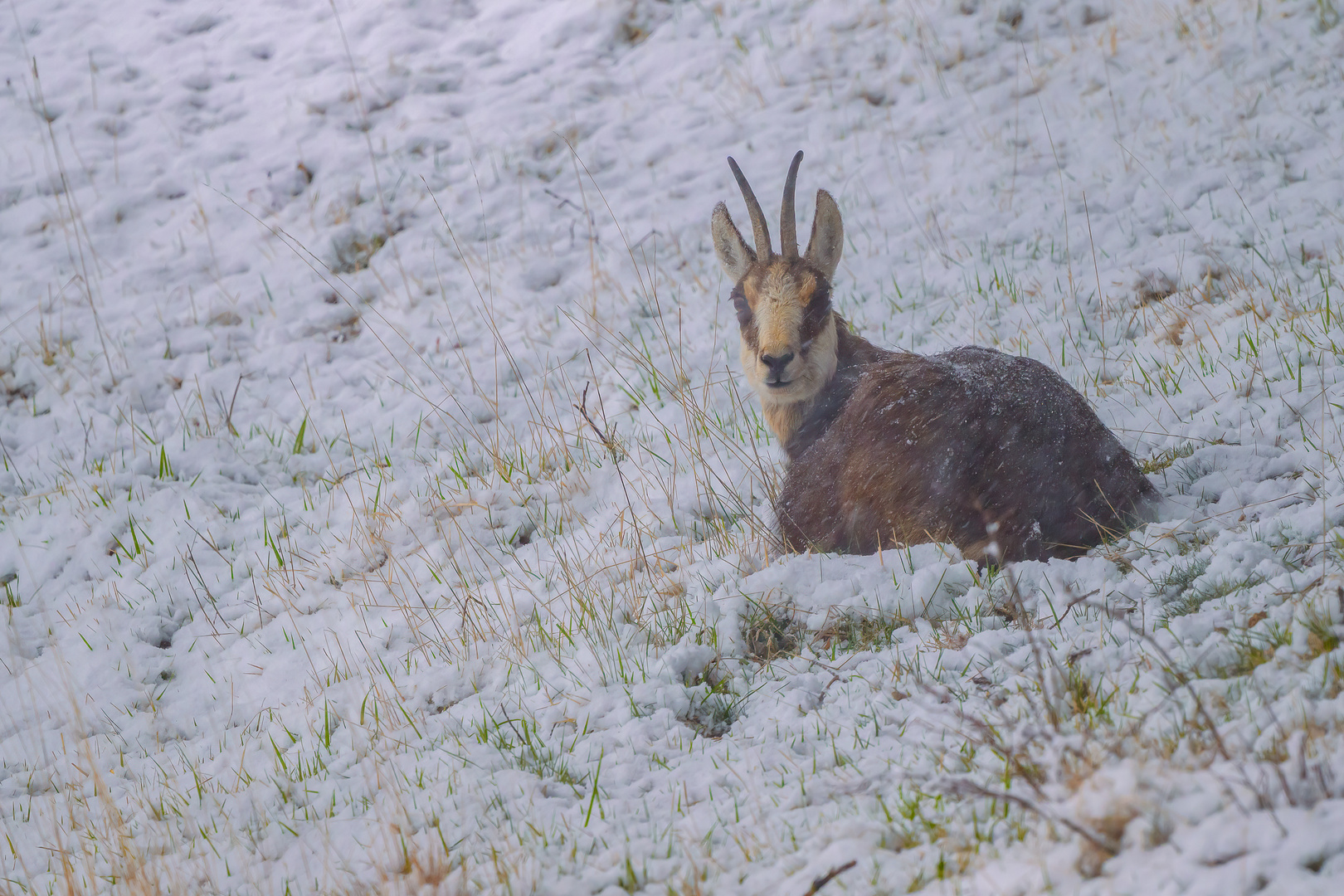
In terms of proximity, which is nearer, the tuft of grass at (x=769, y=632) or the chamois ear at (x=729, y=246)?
the tuft of grass at (x=769, y=632)

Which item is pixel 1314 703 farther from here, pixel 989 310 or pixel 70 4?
pixel 70 4

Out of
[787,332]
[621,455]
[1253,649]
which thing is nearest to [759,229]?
[787,332]

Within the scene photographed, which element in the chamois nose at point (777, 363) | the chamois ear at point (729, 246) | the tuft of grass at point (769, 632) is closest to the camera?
the tuft of grass at point (769, 632)

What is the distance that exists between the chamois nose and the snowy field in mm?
554

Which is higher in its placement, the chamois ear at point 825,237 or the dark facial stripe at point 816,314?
the chamois ear at point 825,237

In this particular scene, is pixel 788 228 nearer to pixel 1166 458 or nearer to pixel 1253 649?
pixel 1166 458

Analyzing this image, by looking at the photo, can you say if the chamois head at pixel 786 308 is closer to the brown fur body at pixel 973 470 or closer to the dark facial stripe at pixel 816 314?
the dark facial stripe at pixel 816 314

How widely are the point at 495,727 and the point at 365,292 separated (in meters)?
5.80

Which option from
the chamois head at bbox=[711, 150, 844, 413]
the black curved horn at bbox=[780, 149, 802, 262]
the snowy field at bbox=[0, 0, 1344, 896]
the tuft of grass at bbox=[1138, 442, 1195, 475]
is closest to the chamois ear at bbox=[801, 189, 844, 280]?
the chamois head at bbox=[711, 150, 844, 413]

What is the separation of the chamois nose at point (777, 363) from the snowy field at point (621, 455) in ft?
1.82

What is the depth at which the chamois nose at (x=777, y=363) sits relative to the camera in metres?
4.34

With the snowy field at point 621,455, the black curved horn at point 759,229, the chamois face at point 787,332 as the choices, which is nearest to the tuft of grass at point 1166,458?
the snowy field at point 621,455

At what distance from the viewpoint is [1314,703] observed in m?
2.15

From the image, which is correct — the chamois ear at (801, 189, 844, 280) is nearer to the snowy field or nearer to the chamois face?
the chamois face
